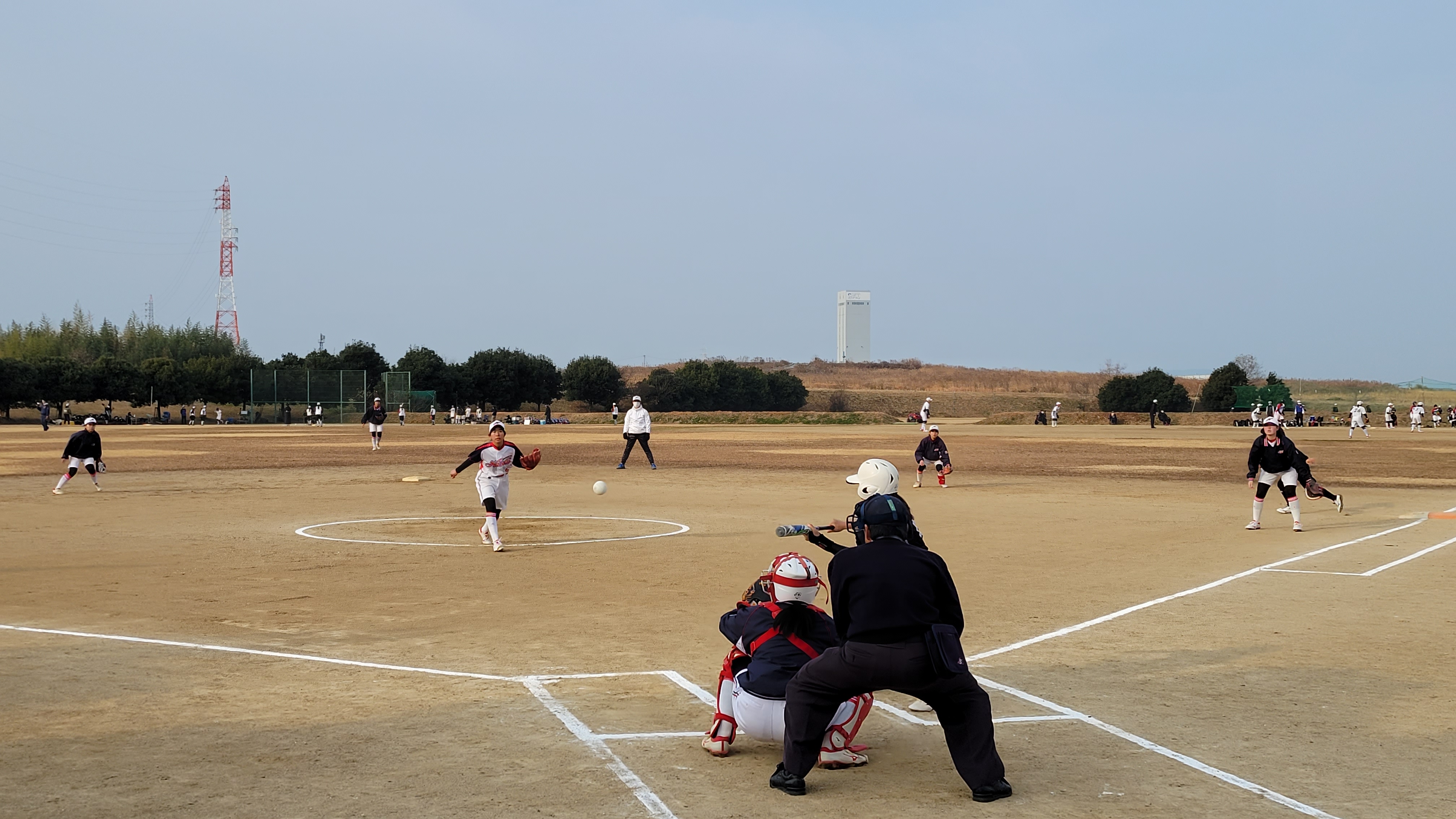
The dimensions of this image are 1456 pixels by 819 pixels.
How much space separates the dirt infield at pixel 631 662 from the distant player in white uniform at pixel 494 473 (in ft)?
1.97

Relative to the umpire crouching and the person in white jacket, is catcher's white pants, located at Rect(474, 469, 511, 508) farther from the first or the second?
the person in white jacket

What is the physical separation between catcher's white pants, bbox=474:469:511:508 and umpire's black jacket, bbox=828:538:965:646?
11.3 m

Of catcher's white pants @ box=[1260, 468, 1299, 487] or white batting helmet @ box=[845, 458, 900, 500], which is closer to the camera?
white batting helmet @ box=[845, 458, 900, 500]

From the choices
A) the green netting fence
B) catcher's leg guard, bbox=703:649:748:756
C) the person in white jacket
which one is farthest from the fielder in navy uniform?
the green netting fence

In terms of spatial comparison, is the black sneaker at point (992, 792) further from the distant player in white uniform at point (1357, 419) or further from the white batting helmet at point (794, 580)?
the distant player in white uniform at point (1357, 419)

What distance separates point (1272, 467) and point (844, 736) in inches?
625

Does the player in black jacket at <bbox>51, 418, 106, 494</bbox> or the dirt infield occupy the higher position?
the player in black jacket at <bbox>51, 418, 106, 494</bbox>

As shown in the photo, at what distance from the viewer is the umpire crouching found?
6.38 meters

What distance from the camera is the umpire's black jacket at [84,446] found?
26.9m

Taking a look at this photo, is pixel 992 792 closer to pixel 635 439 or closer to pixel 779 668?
pixel 779 668

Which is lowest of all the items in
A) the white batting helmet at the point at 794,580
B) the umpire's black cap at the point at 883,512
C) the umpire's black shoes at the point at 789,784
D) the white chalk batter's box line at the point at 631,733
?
the white chalk batter's box line at the point at 631,733

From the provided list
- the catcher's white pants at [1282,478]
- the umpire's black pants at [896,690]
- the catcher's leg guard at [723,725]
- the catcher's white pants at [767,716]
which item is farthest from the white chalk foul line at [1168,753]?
the catcher's white pants at [1282,478]

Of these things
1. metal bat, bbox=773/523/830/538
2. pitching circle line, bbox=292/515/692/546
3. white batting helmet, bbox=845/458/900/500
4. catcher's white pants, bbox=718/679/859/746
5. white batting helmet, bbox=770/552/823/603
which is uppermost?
white batting helmet, bbox=845/458/900/500

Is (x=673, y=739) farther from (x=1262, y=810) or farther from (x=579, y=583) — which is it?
(x=579, y=583)
